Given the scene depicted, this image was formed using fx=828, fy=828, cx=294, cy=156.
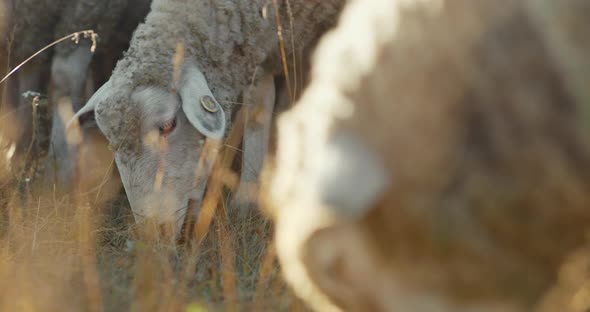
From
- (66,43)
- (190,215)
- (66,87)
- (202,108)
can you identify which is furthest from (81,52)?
(190,215)

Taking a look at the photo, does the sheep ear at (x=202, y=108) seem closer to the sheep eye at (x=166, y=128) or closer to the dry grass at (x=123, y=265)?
the sheep eye at (x=166, y=128)

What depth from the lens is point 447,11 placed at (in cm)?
168

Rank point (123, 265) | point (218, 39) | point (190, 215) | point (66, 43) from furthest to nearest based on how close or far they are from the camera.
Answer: point (66, 43)
point (218, 39)
point (190, 215)
point (123, 265)

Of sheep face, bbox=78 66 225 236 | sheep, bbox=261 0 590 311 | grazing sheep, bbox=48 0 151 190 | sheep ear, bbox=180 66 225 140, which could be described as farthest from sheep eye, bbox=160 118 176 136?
sheep, bbox=261 0 590 311

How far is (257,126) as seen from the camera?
5.11m

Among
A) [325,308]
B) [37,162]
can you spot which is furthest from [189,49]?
[325,308]

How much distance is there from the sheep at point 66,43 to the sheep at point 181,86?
3.57 ft

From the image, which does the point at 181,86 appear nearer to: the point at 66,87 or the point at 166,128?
the point at 166,128

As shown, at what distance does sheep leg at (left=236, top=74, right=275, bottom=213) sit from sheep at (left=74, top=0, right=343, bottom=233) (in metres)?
0.10

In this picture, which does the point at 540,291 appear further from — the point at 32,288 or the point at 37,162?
the point at 37,162

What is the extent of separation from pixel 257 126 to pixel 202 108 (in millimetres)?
702

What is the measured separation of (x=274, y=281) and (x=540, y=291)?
58.7 inches

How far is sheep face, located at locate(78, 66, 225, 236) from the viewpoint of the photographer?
437cm

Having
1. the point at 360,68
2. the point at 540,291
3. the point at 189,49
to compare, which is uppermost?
the point at 360,68
